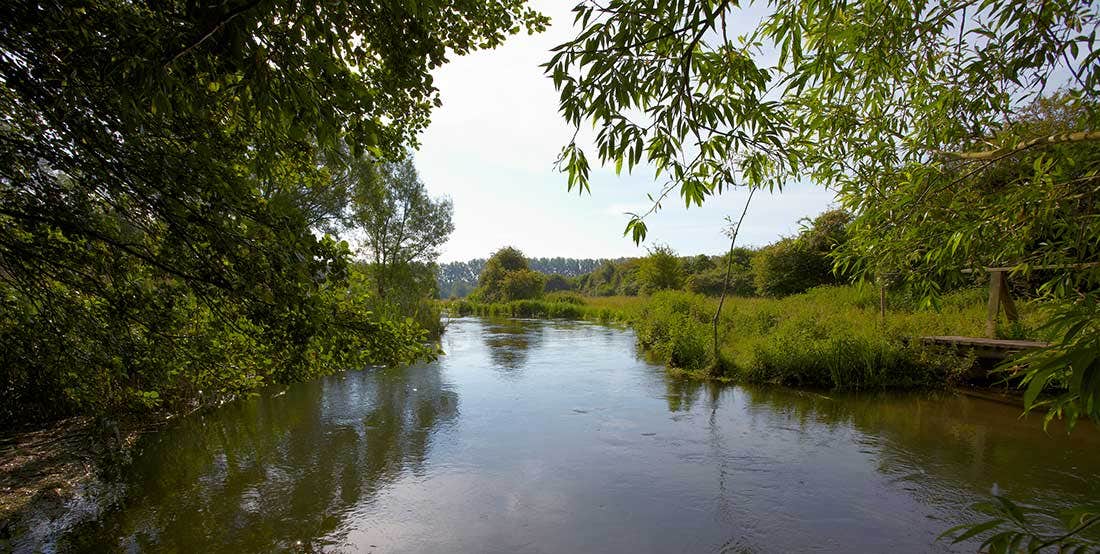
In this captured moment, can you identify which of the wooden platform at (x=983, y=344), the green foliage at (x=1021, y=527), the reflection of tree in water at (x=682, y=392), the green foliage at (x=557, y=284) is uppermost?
the green foliage at (x=557, y=284)

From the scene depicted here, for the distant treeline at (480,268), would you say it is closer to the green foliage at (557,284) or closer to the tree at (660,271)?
the green foliage at (557,284)

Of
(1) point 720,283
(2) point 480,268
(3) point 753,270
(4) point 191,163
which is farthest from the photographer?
(2) point 480,268

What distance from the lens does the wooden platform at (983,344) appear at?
7531mm

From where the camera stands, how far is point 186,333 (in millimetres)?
4203

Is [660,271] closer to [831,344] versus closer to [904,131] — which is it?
[831,344]

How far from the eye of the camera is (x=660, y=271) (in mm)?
23844

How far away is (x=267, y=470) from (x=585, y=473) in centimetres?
334

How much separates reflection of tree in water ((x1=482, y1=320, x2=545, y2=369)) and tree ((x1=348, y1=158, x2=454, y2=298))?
4.16 metres

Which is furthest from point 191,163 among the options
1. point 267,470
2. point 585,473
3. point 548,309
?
point 548,309

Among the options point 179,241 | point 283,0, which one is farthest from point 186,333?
point 283,0

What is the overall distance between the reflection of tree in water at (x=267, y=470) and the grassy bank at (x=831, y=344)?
542 centimetres

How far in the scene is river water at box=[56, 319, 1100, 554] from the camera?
13.6ft

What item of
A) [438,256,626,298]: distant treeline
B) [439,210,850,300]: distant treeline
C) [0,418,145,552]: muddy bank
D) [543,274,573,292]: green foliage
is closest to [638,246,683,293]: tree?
[439,210,850,300]: distant treeline

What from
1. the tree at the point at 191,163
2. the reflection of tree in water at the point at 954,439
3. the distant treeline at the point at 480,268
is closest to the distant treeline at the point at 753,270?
the reflection of tree in water at the point at 954,439
